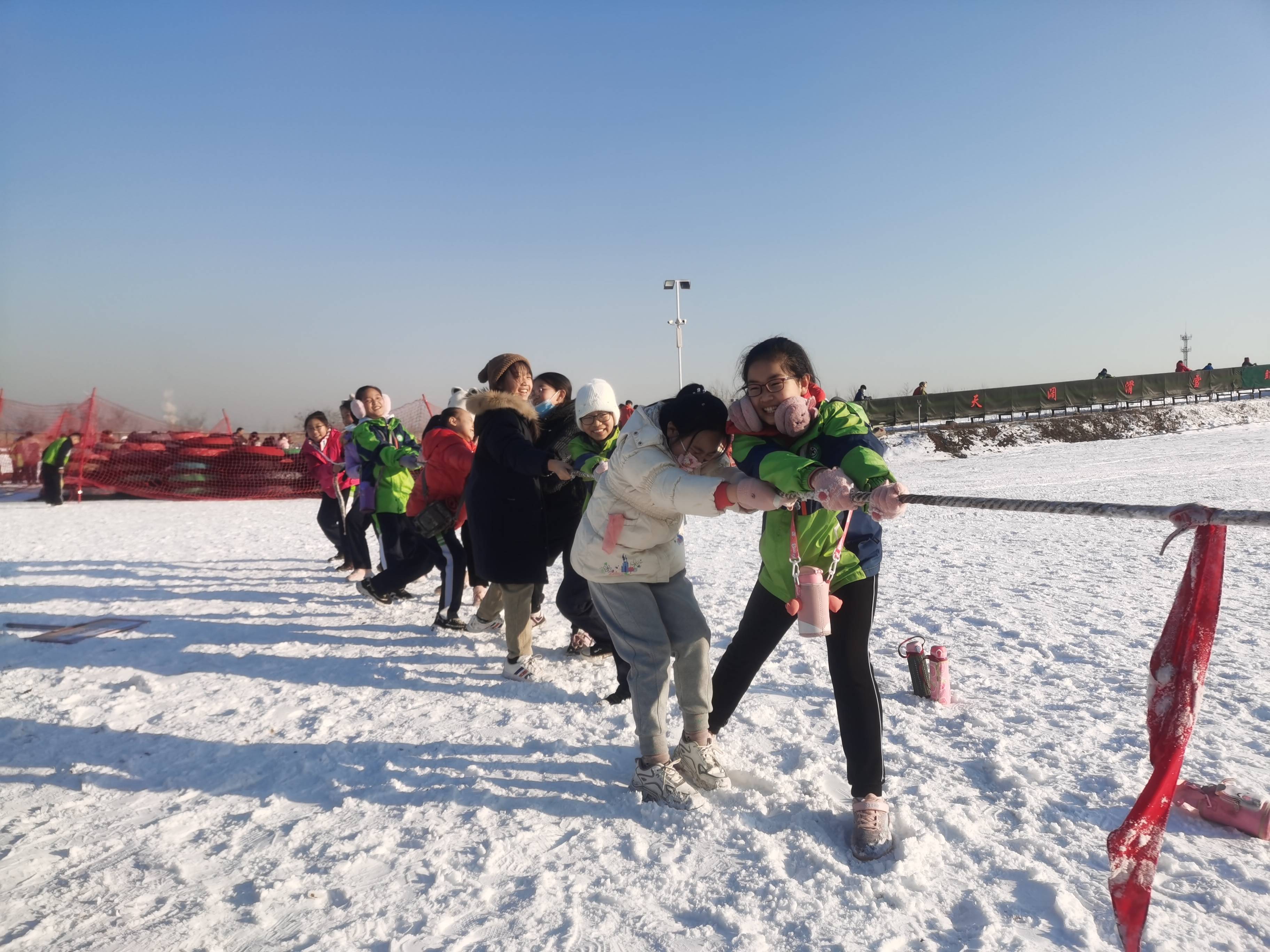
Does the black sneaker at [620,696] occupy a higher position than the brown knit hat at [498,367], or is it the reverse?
the brown knit hat at [498,367]

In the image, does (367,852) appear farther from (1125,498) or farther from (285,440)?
(285,440)

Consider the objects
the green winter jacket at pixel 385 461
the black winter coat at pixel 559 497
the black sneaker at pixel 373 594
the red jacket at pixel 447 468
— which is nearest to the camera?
the black winter coat at pixel 559 497

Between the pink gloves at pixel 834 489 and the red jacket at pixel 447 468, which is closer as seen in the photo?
the pink gloves at pixel 834 489

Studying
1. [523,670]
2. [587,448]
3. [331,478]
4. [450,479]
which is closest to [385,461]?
[450,479]

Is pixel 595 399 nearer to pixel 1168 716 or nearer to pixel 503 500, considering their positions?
pixel 503 500

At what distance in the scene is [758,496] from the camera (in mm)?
2297

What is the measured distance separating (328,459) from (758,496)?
671 cm

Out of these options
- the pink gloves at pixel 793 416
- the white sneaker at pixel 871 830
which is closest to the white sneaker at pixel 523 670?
the white sneaker at pixel 871 830

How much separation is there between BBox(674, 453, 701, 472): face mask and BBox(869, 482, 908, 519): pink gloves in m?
0.73

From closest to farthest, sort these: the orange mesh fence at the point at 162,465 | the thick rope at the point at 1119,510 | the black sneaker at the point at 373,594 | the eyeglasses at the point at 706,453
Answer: the thick rope at the point at 1119,510 < the eyeglasses at the point at 706,453 < the black sneaker at the point at 373,594 < the orange mesh fence at the point at 162,465

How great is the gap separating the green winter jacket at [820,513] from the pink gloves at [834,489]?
0.41 feet

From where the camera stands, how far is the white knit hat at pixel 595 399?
12.5ft

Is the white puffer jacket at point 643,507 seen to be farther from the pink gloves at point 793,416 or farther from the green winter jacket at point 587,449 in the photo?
the green winter jacket at point 587,449

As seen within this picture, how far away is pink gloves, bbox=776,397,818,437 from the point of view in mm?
2387
